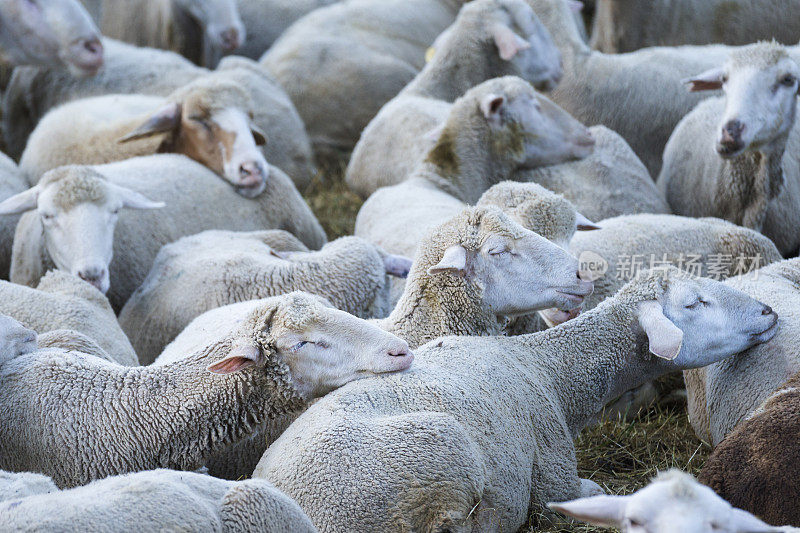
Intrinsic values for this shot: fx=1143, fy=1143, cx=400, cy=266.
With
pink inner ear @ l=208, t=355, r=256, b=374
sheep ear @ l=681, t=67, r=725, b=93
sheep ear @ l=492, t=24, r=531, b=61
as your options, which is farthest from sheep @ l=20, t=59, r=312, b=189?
pink inner ear @ l=208, t=355, r=256, b=374

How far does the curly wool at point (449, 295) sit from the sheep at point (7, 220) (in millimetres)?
2607

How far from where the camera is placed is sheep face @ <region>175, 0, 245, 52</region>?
342 inches

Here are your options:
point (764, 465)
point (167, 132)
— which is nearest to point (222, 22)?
point (167, 132)

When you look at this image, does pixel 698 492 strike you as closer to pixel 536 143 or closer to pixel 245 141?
pixel 536 143

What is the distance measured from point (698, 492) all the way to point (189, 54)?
24.2 feet

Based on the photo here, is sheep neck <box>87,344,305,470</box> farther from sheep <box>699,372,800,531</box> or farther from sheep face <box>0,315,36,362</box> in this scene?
sheep <box>699,372,800,531</box>

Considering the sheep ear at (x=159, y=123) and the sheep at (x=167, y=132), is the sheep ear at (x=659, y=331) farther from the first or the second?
the sheep ear at (x=159, y=123)

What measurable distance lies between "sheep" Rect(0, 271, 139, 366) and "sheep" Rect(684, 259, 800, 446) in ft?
7.34

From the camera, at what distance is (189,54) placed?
9180 mm

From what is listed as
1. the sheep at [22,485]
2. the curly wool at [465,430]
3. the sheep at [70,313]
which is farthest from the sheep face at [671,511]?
the sheep at [70,313]

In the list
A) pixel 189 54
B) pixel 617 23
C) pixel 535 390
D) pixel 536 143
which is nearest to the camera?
pixel 535 390

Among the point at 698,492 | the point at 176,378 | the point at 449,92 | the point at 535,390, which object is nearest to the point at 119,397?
the point at 176,378

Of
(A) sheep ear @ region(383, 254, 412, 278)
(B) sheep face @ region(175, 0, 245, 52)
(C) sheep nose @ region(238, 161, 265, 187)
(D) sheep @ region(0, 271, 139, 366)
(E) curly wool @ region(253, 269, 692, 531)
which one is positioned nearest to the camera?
(E) curly wool @ region(253, 269, 692, 531)

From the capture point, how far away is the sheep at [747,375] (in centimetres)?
404
